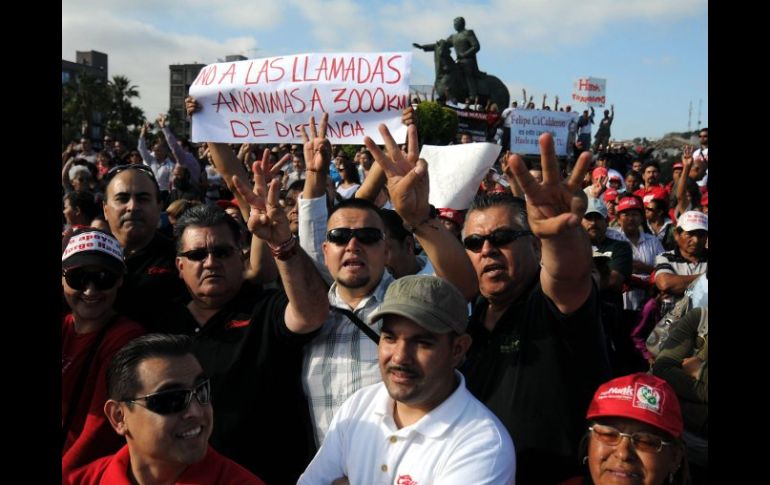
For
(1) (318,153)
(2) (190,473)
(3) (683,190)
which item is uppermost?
(3) (683,190)

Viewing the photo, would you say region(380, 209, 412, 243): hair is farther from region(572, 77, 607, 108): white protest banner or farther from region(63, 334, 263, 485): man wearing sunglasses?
region(572, 77, 607, 108): white protest banner

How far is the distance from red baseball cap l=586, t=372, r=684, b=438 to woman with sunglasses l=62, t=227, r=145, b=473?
6.11ft

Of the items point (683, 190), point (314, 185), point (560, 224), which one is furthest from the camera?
point (683, 190)

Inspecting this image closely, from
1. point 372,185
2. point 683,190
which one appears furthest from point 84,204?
point 683,190

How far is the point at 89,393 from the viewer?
303 cm

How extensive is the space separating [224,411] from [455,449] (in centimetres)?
105

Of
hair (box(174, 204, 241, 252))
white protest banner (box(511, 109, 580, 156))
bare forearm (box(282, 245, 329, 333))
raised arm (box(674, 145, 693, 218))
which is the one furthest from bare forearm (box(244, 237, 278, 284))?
white protest banner (box(511, 109, 580, 156))

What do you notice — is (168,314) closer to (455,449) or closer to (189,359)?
(189,359)

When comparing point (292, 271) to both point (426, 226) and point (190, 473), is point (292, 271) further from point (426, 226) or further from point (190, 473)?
point (190, 473)

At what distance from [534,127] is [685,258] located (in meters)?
9.67

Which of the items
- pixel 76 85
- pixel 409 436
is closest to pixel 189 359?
pixel 409 436

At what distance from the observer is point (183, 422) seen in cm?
245

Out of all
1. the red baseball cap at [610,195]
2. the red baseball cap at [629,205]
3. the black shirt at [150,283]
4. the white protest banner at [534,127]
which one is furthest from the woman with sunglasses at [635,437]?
the white protest banner at [534,127]
